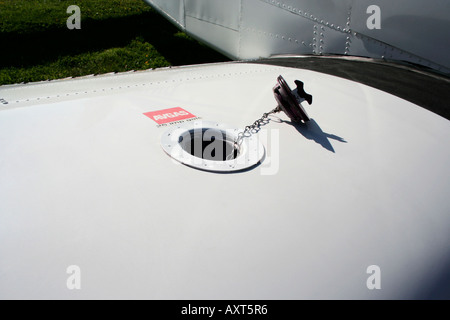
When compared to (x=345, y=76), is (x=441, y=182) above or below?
below

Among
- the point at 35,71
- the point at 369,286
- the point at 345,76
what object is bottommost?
the point at 35,71

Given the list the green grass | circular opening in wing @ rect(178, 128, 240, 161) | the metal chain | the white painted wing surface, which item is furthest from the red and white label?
the green grass

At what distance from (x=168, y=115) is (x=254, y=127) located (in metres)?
0.39

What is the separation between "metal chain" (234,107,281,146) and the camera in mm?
1547

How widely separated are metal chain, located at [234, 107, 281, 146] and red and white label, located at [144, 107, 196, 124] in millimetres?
263

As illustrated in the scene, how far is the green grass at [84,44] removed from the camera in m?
6.62

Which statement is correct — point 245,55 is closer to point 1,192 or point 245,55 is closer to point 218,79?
point 218,79

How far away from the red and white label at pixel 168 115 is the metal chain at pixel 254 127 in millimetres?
263

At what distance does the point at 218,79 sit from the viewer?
7.60ft

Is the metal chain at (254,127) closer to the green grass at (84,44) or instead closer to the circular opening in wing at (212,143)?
the circular opening in wing at (212,143)

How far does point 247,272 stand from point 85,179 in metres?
0.60

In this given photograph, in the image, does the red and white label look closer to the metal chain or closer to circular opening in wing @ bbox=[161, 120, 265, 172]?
circular opening in wing @ bbox=[161, 120, 265, 172]
